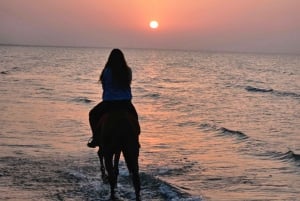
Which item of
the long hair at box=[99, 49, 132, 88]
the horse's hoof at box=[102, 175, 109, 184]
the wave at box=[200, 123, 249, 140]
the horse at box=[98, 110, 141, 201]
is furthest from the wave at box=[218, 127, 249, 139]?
the long hair at box=[99, 49, 132, 88]

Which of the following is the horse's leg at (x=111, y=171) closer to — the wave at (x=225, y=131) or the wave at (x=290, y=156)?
the wave at (x=290, y=156)

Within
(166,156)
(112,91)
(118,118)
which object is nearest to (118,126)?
(118,118)

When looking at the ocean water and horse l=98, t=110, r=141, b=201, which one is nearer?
Result: horse l=98, t=110, r=141, b=201

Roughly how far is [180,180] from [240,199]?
1.64 m

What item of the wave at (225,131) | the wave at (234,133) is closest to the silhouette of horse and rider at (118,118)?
the wave at (225,131)

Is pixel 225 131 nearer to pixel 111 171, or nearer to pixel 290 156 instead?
pixel 290 156

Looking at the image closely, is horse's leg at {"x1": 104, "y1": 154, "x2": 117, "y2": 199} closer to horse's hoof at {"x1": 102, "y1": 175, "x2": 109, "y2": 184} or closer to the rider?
the rider

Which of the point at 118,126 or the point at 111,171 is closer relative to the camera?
the point at 118,126

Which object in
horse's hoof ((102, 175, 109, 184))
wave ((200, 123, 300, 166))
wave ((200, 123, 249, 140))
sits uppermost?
horse's hoof ((102, 175, 109, 184))

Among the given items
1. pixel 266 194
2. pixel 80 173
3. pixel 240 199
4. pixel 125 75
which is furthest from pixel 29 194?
pixel 266 194

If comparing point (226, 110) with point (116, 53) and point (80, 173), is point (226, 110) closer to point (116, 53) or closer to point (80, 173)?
point (80, 173)

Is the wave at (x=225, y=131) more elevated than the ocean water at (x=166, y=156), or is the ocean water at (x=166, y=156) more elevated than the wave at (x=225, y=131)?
the ocean water at (x=166, y=156)

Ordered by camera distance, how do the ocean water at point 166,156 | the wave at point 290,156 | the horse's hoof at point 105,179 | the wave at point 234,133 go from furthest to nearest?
the wave at point 234,133 < the wave at point 290,156 < the horse's hoof at point 105,179 < the ocean water at point 166,156

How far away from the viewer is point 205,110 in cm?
2588
